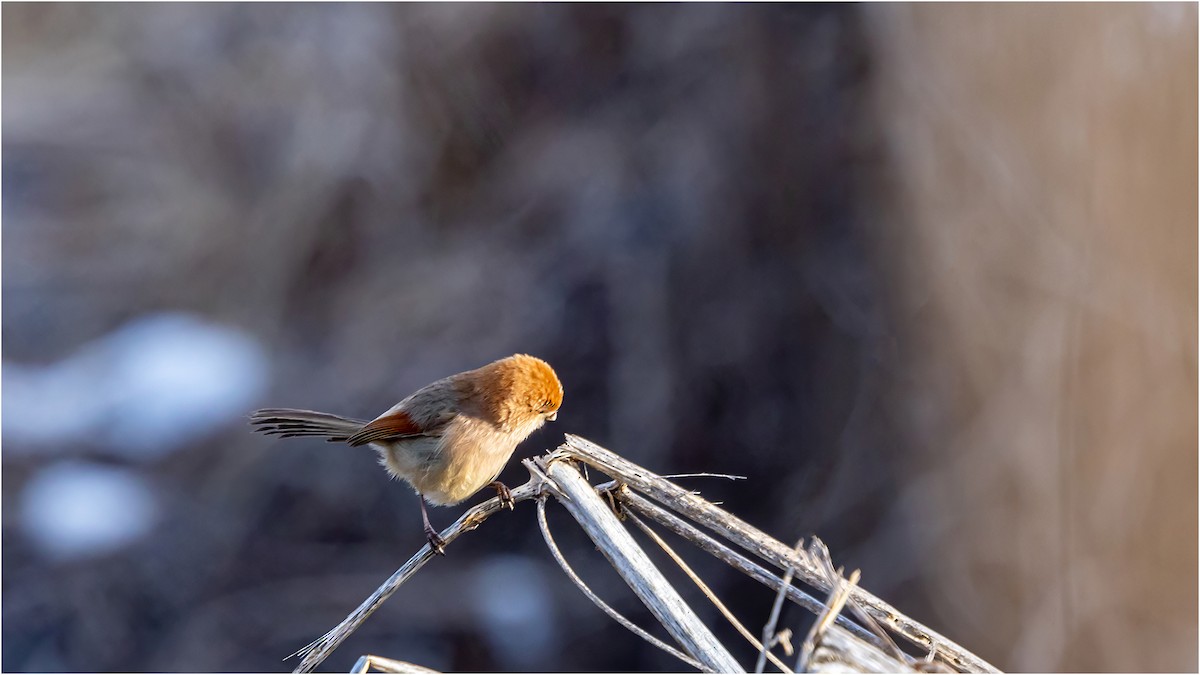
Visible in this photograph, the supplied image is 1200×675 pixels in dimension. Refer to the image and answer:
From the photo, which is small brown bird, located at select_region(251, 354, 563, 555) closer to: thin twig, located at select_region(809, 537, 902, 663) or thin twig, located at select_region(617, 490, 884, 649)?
thin twig, located at select_region(617, 490, 884, 649)

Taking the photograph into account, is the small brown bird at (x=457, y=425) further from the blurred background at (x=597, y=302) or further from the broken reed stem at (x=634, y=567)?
the blurred background at (x=597, y=302)

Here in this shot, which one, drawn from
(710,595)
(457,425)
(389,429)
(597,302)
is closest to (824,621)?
(710,595)

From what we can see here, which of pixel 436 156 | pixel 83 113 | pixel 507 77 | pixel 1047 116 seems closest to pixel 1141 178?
pixel 1047 116

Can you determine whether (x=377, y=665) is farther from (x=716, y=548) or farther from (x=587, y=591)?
(x=716, y=548)

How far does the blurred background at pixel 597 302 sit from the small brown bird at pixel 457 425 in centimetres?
152

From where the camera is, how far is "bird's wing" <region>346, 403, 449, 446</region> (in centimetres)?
274

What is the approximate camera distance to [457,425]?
262cm

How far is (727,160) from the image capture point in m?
4.31

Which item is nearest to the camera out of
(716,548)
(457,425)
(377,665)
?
(377,665)

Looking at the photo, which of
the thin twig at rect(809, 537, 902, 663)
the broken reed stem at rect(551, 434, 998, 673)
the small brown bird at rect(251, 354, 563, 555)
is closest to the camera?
the thin twig at rect(809, 537, 902, 663)

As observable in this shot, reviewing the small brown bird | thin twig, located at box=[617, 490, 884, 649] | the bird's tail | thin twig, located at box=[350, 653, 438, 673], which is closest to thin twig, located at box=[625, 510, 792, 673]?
thin twig, located at box=[617, 490, 884, 649]

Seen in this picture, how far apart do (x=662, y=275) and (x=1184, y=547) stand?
2.53m

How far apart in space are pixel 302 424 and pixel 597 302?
6.13 feet

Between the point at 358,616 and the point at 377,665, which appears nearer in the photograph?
the point at 377,665
